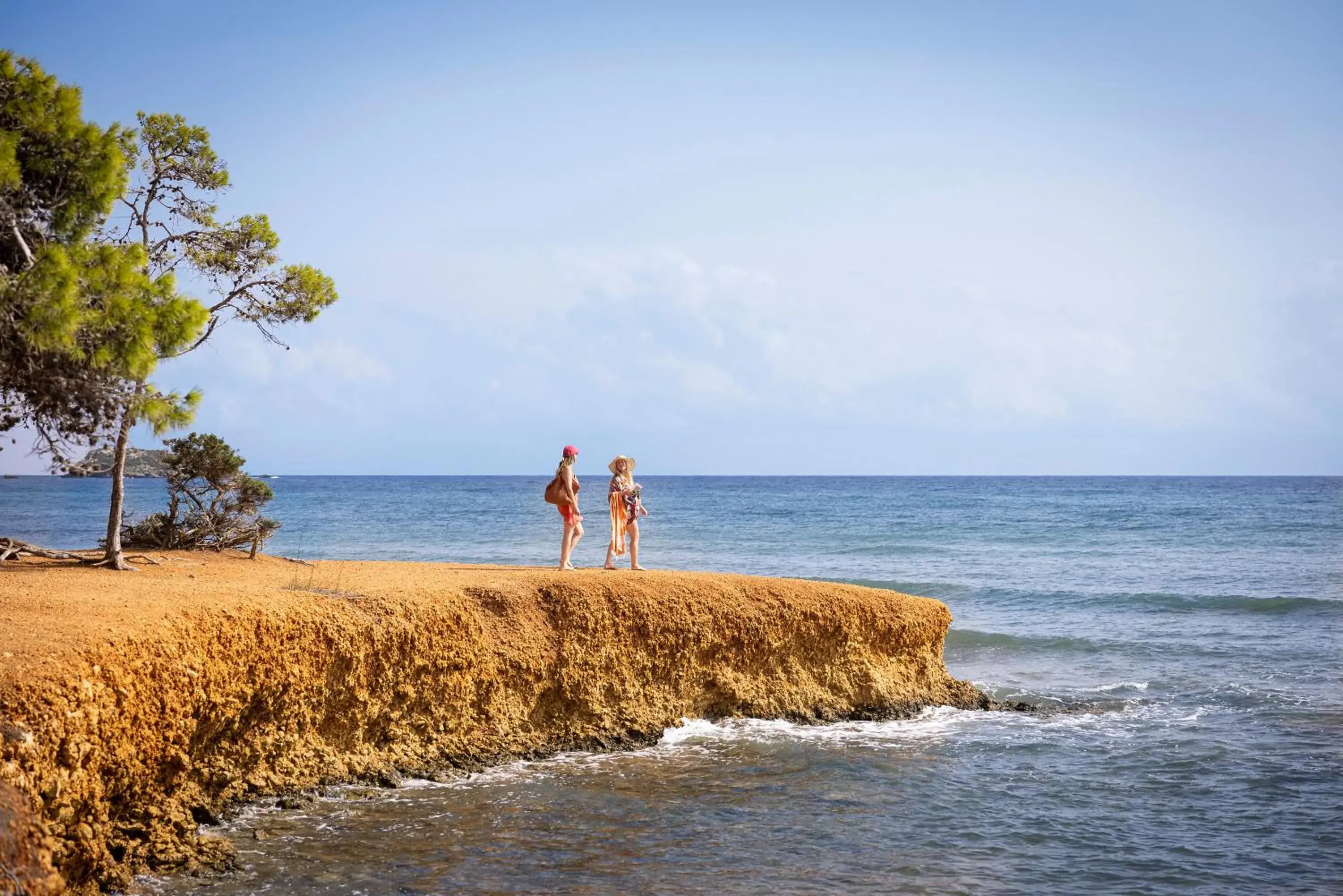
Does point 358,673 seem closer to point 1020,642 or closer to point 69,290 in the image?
point 69,290

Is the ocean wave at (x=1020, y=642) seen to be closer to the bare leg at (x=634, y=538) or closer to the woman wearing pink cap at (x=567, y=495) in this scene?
the bare leg at (x=634, y=538)

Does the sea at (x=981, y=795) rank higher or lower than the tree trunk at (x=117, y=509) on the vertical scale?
lower

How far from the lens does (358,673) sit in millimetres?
11172

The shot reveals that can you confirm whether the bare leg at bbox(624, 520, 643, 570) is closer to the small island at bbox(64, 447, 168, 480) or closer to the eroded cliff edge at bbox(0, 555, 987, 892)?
the eroded cliff edge at bbox(0, 555, 987, 892)

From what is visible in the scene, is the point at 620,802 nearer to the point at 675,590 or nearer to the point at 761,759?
the point at 761,759

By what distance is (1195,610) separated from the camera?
25.2 m

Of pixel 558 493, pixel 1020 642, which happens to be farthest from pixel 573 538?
pixel 1020 642

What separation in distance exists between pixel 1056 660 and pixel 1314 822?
938 centimetres

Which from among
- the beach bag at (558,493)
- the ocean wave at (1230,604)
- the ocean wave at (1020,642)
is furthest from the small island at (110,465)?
the ocean wave at (1230,604)

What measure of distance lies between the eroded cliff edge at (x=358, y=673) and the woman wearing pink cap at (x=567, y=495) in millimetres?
732

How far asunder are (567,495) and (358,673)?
464cm

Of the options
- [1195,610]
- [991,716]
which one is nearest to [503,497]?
[1195,610]

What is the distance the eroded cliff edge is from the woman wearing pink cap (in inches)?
28.8

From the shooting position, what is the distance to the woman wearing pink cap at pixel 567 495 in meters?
14.8
